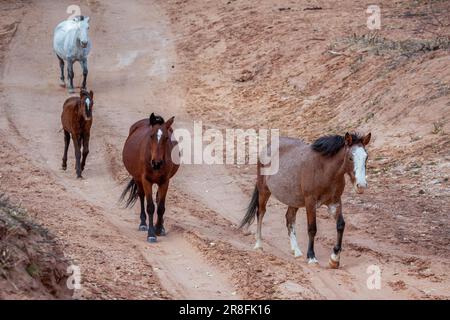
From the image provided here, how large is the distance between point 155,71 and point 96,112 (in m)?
4.58

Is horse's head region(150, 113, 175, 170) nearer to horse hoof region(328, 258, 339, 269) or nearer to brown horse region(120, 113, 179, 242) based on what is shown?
brown horse region(120, 113, 179, 242)

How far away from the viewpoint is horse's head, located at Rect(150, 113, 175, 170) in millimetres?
11875

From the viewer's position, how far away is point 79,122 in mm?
16672

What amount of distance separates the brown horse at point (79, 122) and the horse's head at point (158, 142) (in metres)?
4.66

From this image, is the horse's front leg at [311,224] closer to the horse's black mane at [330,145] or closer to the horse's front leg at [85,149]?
the horse's black mane at [330,145]

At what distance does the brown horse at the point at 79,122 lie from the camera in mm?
16500

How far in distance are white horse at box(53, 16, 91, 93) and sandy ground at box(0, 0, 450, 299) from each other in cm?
75

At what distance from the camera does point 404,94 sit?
18.3m

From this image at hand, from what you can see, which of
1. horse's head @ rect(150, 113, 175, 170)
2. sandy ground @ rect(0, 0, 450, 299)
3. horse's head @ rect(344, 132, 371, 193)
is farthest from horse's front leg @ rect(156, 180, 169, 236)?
horse's head @ rect(344, 132, 371, 193)

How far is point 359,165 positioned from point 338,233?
1109 millimetres

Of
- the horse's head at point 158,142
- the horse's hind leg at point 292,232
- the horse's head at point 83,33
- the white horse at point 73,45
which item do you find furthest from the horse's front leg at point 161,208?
the horse's head at point 83,33

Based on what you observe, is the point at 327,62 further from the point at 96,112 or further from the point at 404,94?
the point at 96,112

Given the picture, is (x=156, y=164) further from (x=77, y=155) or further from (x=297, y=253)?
(x=77, y=155)

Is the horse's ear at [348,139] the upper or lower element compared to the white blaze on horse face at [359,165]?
upper
